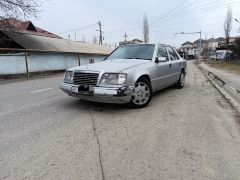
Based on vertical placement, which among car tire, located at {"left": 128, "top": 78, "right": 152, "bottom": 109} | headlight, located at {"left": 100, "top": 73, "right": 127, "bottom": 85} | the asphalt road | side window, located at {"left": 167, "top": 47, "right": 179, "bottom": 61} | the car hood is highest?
Result: side window, located at {"left": 167, "top": 47, "right": 179, "bottom": 61}

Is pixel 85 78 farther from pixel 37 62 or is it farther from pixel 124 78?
pixel 37 62

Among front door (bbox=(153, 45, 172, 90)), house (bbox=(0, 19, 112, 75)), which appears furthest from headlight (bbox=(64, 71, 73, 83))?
house (bbox=(0, 19, 112, 75))

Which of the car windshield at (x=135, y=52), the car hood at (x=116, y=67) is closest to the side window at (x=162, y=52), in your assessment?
the car windshield at (x=135, y=52)

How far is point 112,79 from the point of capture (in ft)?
18.6

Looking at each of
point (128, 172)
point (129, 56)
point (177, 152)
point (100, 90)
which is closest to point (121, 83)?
point (100, 90)

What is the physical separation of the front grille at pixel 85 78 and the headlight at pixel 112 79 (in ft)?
0.57

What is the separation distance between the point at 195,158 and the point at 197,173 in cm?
41

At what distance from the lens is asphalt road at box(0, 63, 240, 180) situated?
317 centimetres

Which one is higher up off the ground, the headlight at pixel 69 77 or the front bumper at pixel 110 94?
the headlight at pixel 69 77

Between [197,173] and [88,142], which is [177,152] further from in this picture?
[88,142]

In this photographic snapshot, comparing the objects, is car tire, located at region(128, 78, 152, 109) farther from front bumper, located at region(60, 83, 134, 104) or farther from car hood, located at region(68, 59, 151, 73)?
car hood, located at region(68, 59, 151, 73)

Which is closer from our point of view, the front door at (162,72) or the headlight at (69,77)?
the headlight at (69,77)

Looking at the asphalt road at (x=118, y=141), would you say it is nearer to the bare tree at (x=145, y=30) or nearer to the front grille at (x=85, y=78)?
the front grille at (x=85, y=78)

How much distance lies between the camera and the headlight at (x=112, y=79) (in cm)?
566
